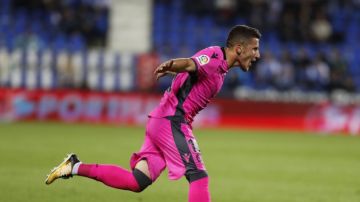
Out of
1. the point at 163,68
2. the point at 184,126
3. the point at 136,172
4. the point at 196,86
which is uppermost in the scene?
the point at 163,68

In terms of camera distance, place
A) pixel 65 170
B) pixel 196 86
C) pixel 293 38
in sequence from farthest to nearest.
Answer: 1. pixel 293 38
2. pixel 65 170
3. pixel 196 86

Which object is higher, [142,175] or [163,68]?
[163,68]

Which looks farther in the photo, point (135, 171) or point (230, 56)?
point (135, 171)

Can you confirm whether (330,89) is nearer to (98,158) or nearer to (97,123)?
(97,123)

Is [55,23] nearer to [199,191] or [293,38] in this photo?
[293,38]

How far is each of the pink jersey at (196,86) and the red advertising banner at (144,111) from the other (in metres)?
12.7

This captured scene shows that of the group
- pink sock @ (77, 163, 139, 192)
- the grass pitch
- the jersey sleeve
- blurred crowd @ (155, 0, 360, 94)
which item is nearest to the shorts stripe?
pink sock @ (77, 163, 139, 192)

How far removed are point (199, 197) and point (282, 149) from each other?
8.65 meters

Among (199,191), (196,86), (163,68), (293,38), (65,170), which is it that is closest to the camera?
(163,68)

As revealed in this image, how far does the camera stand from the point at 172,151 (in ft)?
21.2

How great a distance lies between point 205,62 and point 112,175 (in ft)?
4.60

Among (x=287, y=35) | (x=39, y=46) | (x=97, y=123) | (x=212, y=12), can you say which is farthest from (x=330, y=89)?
(x=39, y=46)

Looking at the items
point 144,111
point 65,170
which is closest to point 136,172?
point 65,170

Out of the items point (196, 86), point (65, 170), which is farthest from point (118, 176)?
point (196, 86)
